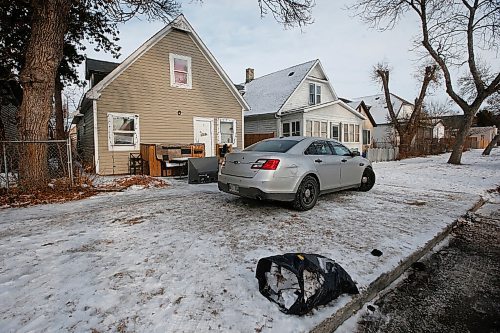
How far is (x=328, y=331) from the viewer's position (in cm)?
233

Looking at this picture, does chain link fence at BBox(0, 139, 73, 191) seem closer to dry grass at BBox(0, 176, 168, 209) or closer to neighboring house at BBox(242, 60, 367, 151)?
dry grass at BBox(0, 176, 168, 209)

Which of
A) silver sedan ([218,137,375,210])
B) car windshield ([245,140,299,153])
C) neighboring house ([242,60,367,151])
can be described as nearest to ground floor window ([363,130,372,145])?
neighboring house ([242,60,367,151])

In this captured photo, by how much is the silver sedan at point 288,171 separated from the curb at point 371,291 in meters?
2.14

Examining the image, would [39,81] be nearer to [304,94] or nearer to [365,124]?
[304,94]

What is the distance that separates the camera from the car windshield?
5.64m

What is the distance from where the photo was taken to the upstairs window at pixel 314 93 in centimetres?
2164

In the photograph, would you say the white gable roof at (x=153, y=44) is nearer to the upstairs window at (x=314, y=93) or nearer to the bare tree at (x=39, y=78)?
the bare tree at (x=39, y=78)

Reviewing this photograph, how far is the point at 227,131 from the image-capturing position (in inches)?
596

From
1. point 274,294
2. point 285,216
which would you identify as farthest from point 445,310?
point 285,216

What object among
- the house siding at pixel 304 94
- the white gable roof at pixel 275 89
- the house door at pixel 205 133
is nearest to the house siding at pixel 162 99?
the house door at pixel 205 133

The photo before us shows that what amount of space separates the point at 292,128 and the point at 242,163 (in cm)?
1391

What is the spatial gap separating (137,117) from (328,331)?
11768mm

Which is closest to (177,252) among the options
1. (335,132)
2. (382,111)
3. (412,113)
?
(335,132)

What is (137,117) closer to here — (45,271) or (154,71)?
(154,71)
